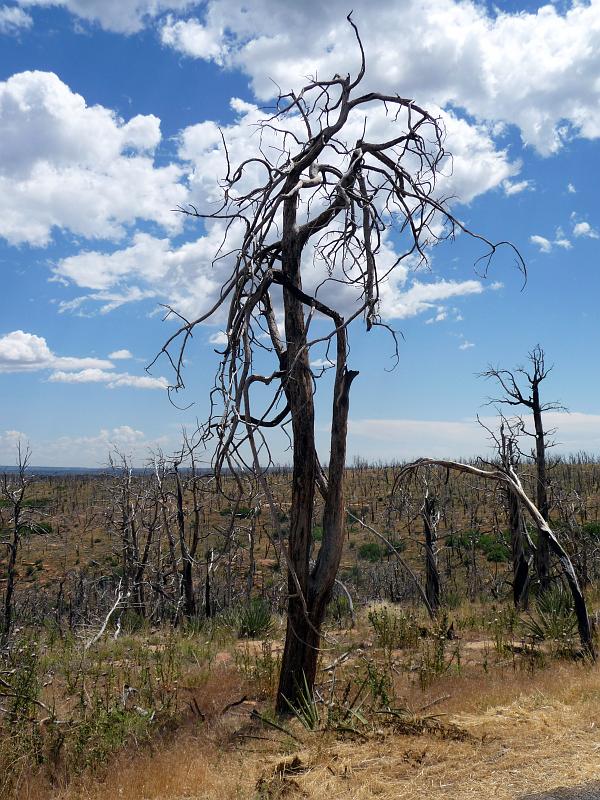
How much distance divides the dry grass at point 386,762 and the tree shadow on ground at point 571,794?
27 mm

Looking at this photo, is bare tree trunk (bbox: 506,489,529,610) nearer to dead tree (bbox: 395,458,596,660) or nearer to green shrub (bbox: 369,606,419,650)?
dead tree (bbox: 395,458,596,660)

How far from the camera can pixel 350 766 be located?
509 cm

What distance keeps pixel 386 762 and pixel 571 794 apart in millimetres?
1389

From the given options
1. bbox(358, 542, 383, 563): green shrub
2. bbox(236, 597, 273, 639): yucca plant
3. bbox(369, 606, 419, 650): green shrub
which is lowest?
bbox(358, 542, 383, 563): green shrub

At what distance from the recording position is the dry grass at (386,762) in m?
4.66

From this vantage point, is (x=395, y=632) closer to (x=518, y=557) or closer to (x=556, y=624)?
(x=556, y=624)

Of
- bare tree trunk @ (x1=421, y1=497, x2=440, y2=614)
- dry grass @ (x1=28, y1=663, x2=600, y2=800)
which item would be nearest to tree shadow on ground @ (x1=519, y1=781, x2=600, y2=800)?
dry grass @ (x1=28, y1=663, x2=600, y2=800)

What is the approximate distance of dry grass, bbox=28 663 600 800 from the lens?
4.66 metres

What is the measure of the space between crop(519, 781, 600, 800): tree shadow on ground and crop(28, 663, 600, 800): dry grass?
27 millimetres

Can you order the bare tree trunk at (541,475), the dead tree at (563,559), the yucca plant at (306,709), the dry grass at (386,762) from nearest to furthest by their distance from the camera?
the dry grass at (386,762) → the yucca plant at (306,709) → the dead tree at (563,559) → the bare tree trunk at (541,475)

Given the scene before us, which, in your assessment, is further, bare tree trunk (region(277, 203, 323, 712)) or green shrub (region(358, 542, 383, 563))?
green shrub (region(358, 542, 383, 563))

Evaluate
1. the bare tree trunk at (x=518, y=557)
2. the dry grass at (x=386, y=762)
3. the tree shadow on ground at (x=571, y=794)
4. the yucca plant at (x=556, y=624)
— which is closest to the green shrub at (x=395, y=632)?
the yucca plant at (x=556, y=624)

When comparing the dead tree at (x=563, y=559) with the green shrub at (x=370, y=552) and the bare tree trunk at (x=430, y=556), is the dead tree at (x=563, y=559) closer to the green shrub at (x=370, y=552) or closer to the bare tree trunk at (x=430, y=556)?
the bare tree trunk at (x=430, y=556)

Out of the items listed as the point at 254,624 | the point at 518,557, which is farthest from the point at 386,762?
the point at 518,557
